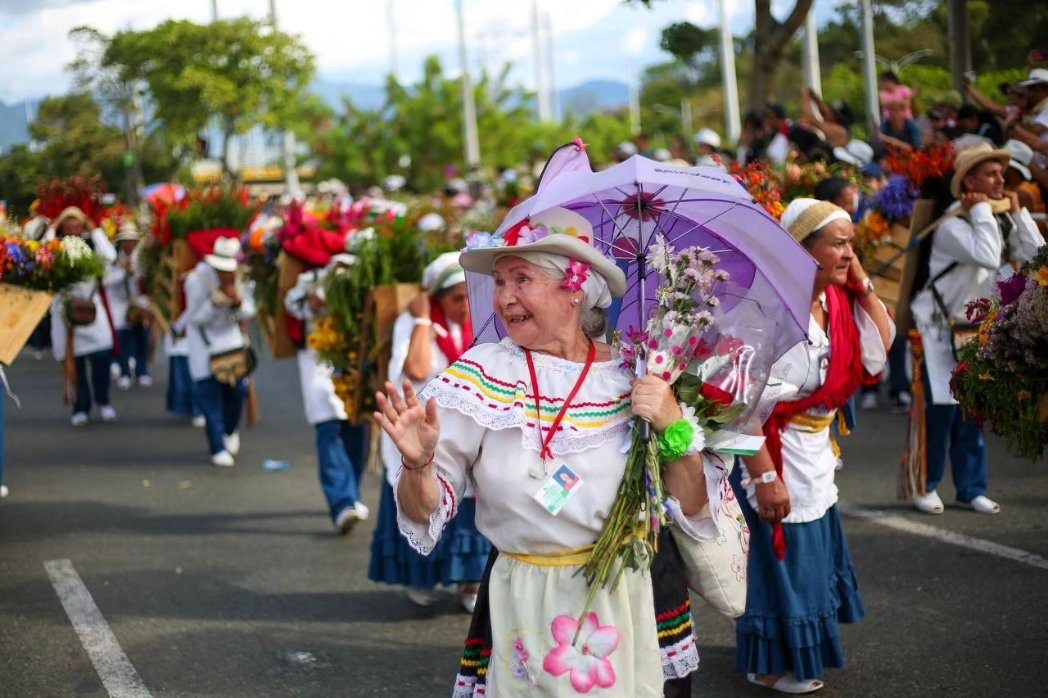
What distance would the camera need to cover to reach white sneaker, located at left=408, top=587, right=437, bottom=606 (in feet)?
23.5

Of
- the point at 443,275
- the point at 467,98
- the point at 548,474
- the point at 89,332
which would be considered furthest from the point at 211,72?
the point at 548,474

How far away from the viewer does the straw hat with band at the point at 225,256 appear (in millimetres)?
11219

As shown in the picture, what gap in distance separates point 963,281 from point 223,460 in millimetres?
6409

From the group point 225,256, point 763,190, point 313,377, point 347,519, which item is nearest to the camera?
point 763,190

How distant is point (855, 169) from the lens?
9.63 m

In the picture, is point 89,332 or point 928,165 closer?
point 928,165

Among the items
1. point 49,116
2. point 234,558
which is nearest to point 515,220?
point 234,558

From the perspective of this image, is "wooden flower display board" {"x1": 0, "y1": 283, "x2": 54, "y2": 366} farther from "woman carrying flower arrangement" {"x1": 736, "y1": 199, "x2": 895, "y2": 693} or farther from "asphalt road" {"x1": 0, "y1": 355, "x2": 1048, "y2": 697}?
"woman carrying flower arrangement" {"x1": 736, "y1": 199, "x2": 895, "y2": 693}

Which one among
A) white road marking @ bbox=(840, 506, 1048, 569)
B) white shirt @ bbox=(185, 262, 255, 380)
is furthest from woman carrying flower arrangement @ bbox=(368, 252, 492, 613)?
white shirt @ bbox=(185, 262, 255, 380)

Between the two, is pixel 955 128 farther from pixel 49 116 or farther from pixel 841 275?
pixel 49 116

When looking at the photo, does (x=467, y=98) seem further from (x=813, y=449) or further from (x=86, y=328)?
(x=813, y=449)

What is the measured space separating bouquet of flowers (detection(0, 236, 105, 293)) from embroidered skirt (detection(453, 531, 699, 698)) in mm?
5389

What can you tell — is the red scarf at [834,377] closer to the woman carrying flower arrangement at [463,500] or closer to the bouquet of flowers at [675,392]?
the bouquet of flowers at [675,392]

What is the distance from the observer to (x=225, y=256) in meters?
11.3
